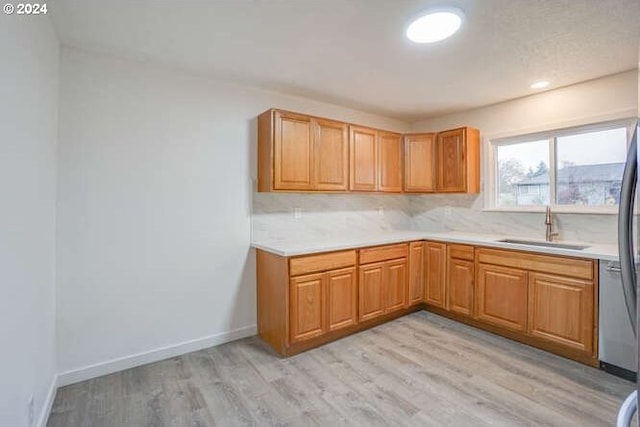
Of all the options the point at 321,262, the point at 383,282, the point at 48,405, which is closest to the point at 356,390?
the point at 321,262

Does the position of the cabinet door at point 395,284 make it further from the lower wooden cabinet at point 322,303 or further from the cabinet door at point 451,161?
the cabinet door at point 451,161

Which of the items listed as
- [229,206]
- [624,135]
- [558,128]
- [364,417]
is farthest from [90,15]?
[624,135]

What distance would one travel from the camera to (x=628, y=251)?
87 cm

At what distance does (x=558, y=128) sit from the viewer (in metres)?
3.05

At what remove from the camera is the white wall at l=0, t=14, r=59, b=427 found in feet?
4.24

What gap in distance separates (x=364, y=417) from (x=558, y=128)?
3134 millimetres

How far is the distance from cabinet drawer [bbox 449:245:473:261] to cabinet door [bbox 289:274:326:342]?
150cm

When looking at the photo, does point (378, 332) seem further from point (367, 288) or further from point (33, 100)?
point (33, 100)

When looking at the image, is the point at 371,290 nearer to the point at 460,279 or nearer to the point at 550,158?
the point at 460,279

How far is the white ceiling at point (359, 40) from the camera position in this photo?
180 centimetres

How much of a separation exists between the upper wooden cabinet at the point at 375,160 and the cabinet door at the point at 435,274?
2.77 feet

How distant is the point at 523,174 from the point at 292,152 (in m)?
2.54

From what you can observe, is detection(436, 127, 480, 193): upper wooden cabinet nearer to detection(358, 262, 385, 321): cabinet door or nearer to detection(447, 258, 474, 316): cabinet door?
detection(447, 258, 474, 316): cabinet door

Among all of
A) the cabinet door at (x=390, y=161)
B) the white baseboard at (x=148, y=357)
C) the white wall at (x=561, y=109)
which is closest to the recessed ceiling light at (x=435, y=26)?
the cabinet door at (x=390, y=161)
